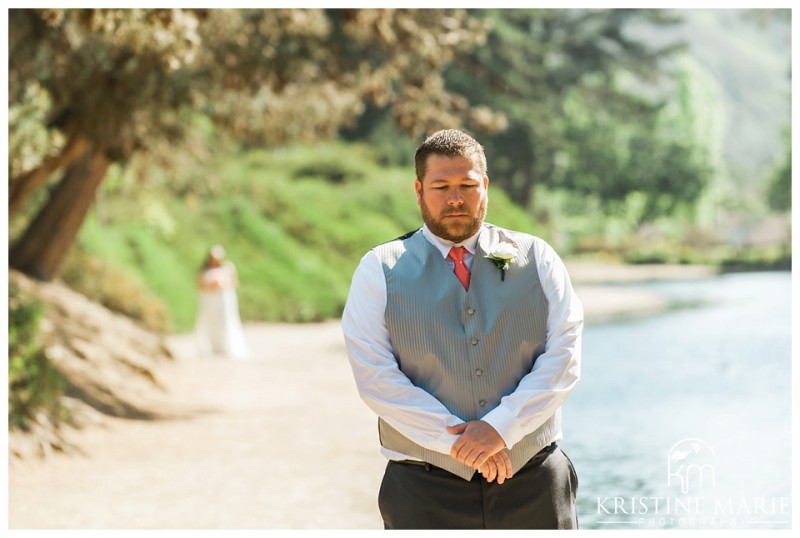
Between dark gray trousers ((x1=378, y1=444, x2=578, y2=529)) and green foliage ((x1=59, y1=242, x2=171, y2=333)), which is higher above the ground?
dark gray trousers ((x1=378, y1=444, x2=578, y2=529))

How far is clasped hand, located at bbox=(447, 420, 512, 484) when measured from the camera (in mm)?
2850

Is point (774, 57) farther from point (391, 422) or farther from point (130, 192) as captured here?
point (391, 422)

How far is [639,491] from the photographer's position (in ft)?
28.6

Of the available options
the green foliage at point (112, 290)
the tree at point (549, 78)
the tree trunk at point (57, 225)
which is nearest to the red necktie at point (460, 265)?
the tree trunk at point (57, 225)

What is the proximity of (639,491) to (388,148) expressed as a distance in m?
25.5

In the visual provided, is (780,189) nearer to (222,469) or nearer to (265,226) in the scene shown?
(265,226)

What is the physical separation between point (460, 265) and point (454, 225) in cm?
12

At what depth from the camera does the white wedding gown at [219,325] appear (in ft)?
50.9

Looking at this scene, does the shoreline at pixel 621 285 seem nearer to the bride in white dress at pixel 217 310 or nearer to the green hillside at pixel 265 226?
the green hillside at pixel 265 226

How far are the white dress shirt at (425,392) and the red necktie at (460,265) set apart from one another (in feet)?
0.62

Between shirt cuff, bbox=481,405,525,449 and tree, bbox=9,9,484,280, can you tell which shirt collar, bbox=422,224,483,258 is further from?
tree, bbox=9,9,484,280

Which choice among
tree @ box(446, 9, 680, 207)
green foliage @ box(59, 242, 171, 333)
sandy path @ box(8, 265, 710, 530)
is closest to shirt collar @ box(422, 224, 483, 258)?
sandy path @ box(8, 265, 710, 530)

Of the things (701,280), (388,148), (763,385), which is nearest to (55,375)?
(763,385)

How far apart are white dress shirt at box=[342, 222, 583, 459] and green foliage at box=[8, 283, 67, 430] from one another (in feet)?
18.9
